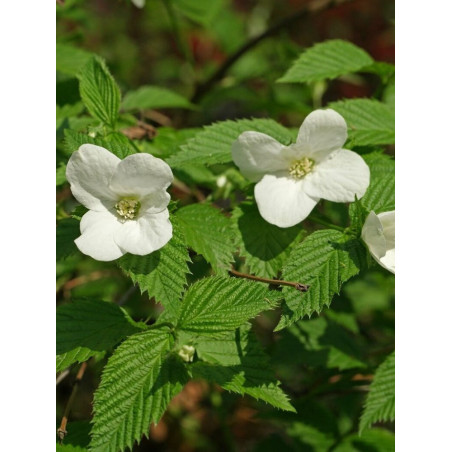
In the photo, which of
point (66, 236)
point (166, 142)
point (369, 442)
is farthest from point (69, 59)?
point (369, 442)

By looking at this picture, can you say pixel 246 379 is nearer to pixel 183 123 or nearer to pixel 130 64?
pixel 183 123

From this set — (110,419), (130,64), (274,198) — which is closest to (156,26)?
(130,64)

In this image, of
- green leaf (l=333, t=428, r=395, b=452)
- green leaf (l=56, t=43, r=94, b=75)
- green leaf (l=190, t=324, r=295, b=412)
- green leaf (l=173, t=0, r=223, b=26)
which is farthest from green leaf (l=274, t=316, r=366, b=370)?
green leaf (l=173, t=0, r=223, b=26)

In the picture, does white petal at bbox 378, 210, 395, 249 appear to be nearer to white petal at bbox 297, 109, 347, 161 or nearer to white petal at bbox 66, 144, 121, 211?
white petal at bbox 297, 109, 347, 161

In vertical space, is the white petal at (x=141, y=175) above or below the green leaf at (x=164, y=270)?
above

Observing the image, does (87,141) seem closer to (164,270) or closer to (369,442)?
(164,270)

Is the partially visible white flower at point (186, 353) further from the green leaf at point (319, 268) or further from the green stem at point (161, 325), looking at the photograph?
the green leaf at point (319, 268)

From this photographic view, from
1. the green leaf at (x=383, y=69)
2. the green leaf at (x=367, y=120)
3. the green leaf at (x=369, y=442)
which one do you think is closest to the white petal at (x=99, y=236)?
the green leaf at (x=367, y=120)
